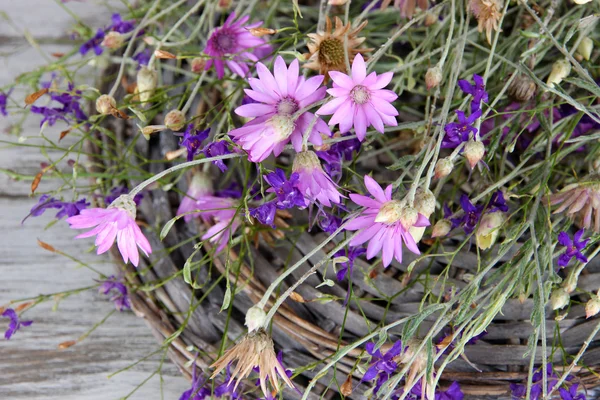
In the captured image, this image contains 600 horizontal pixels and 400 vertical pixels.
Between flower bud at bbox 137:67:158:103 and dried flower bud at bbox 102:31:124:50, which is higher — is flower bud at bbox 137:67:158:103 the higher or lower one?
the lower one

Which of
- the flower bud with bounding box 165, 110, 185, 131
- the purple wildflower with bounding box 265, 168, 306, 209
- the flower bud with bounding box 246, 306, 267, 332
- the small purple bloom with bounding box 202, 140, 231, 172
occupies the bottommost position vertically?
the flower bud with bounding box 246, 306, 267, 332

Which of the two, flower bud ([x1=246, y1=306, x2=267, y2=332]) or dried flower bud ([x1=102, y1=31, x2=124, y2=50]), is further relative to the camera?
dried flower bud ([x1=102, y1=31, x2=124, y2=50])

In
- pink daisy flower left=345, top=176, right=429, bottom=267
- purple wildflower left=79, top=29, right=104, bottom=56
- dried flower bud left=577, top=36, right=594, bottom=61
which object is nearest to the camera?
pink daisy flower left=345, top=176, right=429, bottom=267

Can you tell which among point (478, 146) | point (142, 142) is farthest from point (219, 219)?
point (478, 146)

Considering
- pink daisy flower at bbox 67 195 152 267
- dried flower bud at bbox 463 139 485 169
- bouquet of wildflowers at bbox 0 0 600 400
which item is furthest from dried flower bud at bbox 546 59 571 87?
pink daisy flower at bbox 67 195 152 267

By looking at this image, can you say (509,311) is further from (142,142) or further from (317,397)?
(142,142)

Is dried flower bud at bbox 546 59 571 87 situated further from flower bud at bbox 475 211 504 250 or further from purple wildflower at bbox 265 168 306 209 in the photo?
purple wildflower at bbox 265 168 306 209

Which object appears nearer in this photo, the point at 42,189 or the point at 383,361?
the point at 383,361

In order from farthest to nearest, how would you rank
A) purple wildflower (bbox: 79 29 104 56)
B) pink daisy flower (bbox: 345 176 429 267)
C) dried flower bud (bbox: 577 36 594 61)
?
purple wildflower (bbox: 79 29 104 56) < dried flower bud (bbox: 577 36 594 61) < pink daisy flower (bbox: 345 176 429 267)
